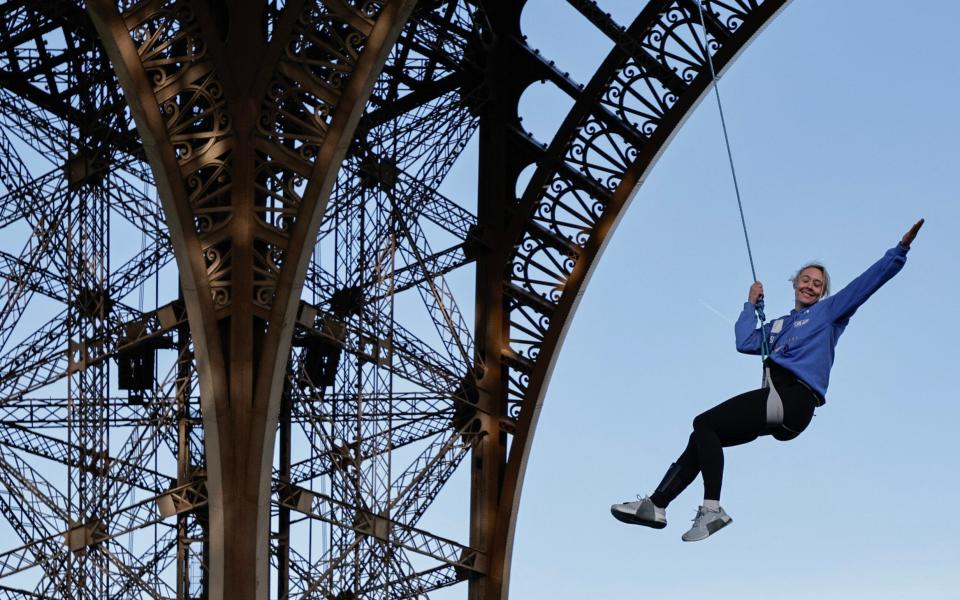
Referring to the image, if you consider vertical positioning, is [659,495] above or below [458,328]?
below

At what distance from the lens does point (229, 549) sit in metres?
21.6

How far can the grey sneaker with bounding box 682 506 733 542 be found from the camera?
1463 centimetres

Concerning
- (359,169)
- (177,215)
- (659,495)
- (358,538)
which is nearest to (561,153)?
(359,169)

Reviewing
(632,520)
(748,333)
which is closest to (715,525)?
(632,520)

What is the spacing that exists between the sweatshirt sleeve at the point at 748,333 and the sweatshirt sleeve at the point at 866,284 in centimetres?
49

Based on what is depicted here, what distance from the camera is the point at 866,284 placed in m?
14.8

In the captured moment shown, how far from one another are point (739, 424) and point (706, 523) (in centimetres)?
70

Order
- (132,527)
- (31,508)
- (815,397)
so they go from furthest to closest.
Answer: (31,508) < (132,527) < (815,397)

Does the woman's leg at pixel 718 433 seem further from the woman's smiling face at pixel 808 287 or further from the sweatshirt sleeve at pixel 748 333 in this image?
the woman's smiling face at pixel 808 287

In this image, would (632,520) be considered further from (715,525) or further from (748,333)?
(748,333)

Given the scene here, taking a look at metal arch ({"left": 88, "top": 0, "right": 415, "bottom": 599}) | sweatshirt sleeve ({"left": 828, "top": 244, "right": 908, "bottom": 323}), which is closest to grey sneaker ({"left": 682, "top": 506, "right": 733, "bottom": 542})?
sweatshirt sleeve ({"left": 828, "top": 244, "right": 908, "bottom": 323})

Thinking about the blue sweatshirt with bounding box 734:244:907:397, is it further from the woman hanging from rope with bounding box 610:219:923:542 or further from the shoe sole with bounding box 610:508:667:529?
the shoe sole with bounding box 610:508:667:529

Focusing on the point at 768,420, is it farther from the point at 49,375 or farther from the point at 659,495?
the point at 49,375

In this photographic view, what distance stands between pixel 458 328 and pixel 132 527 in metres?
4.95
